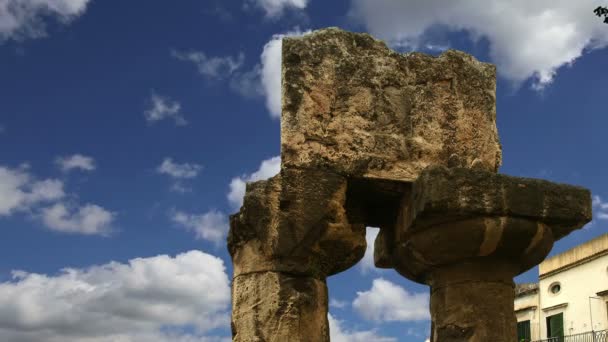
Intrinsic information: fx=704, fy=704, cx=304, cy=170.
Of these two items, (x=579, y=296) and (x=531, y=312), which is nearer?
(x=579, y=296)

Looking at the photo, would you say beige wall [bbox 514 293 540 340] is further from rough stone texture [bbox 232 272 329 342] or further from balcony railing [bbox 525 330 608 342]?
rough stone texture [bbox 232 272 329 342]

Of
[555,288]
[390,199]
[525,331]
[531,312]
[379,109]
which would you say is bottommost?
[390,199]

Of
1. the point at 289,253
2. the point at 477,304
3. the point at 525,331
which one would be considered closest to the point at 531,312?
the point at 525,331

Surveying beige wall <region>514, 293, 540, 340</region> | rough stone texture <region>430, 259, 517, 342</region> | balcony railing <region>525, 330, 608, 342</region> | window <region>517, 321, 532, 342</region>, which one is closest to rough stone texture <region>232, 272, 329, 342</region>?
rough stone texture <region>430, 259, 517, 342</region>

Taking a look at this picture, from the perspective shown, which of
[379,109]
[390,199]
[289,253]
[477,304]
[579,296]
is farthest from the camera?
[579,296]

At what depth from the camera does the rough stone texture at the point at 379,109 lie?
554cm

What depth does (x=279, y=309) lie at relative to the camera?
5105mm

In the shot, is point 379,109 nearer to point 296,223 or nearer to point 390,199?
point 390,199

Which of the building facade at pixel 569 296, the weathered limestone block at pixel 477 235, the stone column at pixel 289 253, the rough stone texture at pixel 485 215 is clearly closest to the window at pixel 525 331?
the building facade at pixel 569 296

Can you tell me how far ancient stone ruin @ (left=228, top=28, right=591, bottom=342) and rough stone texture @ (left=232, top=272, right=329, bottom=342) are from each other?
0.01 m

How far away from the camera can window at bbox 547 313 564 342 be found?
25531 mm

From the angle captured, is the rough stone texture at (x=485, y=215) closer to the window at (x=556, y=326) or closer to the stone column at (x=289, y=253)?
the stone column at (x=289, y=253)

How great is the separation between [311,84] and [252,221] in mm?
1201

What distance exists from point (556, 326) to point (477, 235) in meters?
22.8
